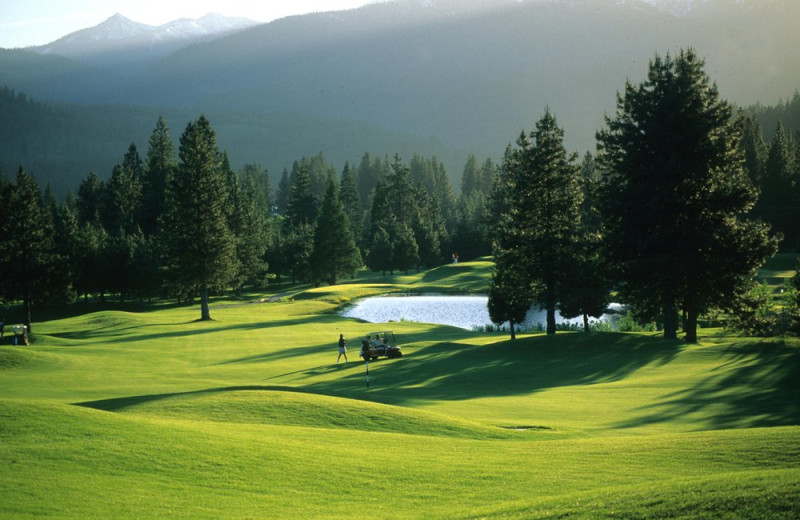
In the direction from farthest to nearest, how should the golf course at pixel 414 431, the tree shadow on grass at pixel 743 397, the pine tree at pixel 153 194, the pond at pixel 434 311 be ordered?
1. the pine tree at pixel 153 194
2. the pond at pixel 434 311
3. the tree shadow on grass at pixel 743 397
4. the golf course at pixel 414 431

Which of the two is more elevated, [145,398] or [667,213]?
[667,213]

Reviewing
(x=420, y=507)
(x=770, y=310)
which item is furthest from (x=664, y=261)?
(x=420, y=507)

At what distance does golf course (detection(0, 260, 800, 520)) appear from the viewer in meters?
11.8

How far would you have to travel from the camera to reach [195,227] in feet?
213

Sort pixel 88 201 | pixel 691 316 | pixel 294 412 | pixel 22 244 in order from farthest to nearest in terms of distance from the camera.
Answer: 1. pixel 88 201
2. pixel 22 244
3. pixel 691 316
4. pixel 294 412

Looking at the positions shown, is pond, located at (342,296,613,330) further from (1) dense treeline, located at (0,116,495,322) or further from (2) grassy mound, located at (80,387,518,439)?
(2) grassy mound, located at (80,387,518,439)

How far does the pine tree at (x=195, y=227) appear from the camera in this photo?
6494 centimetres

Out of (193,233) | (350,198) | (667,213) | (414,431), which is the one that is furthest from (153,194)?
(414,431)

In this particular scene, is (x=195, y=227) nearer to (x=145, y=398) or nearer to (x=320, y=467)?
(x=145, y=398)

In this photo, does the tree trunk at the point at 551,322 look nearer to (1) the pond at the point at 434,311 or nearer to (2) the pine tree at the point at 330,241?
(1) the pond at the point at 434,311

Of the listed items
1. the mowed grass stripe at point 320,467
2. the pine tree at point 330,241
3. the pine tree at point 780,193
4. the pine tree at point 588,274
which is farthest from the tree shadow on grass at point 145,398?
the pine tree at point 780,193

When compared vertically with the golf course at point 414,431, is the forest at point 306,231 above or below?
above

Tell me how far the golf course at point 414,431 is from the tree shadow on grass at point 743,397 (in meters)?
0.16

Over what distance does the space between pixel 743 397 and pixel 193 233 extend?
52.3 metres
